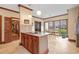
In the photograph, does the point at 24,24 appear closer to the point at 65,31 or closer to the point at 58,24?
the point at 58,24

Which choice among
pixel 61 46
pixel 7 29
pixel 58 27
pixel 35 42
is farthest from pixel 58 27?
pixel 7 29

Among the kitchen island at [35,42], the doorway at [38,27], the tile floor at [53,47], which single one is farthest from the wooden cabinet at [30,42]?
the doorway at [38,27]

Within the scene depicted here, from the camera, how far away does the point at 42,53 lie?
2271 millimetres

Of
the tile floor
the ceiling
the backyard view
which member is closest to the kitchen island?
the tile floor

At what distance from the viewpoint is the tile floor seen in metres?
2.25

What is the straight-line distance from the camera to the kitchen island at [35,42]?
2242 millimetres

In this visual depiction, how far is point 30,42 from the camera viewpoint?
235 cm

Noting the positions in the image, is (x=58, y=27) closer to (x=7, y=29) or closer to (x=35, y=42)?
(x=35, y=42)

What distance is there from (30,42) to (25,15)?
2.17ft

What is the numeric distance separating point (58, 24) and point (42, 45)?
2.23 feet

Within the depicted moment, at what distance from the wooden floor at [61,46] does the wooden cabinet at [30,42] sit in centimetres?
33

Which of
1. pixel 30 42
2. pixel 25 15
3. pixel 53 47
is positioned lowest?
pixel 53 47

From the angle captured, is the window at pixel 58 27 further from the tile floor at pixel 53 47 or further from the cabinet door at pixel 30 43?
the cabinet door at pixel 30 43
